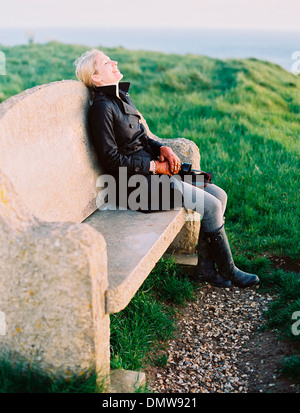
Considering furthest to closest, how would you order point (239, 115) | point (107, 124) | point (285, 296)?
point (239, 115) → point (285, 296) → point (107, 124)

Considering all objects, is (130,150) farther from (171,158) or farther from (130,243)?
(130,243)

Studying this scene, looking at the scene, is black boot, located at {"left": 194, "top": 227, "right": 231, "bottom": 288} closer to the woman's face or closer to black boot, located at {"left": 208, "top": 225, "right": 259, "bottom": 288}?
black boot, located at {"left": 208, "top": 225, "right": 259, "bottom": 288}

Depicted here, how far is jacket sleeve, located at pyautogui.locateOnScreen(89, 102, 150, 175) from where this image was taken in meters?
3.08

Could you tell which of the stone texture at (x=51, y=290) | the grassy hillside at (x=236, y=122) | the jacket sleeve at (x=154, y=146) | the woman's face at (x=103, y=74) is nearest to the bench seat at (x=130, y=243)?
the stone texture at (x=51, y=290)

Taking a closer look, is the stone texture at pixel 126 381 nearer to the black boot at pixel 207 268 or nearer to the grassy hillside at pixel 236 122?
the black boot at pixel 207 268

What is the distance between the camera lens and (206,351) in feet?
9.91

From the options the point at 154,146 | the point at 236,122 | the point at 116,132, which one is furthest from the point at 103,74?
the point at 236,122

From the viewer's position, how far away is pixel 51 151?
2799 mm

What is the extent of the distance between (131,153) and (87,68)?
66 cm

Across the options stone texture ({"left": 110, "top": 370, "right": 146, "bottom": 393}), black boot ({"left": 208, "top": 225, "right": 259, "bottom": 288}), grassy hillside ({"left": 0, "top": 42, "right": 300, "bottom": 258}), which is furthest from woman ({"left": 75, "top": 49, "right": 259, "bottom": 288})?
stone texture ({"left": 110, "top": 370, "right": 146, "bottom": 393})
